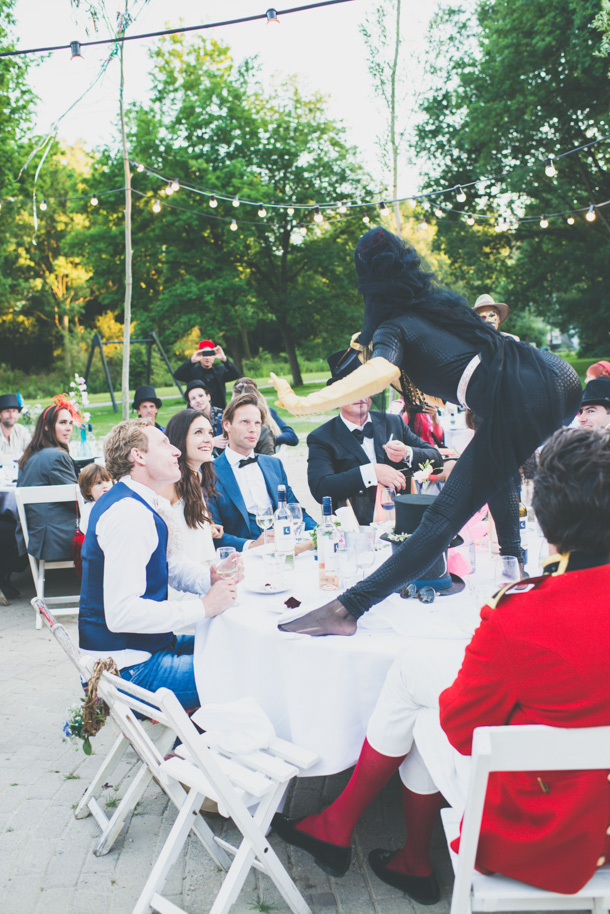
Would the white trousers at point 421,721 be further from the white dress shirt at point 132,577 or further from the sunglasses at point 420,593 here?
the white dress shirt at point 132,577

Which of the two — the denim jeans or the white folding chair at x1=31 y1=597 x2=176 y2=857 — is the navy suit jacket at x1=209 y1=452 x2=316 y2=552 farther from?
the white folding chair at x1=31 y1=597 x2=176 y2=857

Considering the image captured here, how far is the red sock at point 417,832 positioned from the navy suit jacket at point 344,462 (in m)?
2.05

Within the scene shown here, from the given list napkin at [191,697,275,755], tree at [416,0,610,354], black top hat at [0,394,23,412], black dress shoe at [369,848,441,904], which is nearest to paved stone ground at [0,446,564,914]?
black dress shoe at [369,848,441,904]

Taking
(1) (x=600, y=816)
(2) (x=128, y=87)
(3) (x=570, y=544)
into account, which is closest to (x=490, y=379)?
(3) (x=570, y=544)

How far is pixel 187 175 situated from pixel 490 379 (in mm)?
24839

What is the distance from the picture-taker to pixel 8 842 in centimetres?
258

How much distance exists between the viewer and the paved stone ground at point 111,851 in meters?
2.20

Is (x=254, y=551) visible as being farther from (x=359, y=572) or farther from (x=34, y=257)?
(x=34, y=257)

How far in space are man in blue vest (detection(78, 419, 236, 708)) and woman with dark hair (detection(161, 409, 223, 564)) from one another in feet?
2.01

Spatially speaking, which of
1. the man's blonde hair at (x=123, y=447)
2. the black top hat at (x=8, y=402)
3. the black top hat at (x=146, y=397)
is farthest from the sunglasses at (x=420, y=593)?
the black top hat at (x=8, y=402)

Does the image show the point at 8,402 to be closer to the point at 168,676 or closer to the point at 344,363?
the point at 344,363

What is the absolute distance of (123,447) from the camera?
Result: 273cm

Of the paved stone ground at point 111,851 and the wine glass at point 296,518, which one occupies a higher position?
the wine glass at point 296,518

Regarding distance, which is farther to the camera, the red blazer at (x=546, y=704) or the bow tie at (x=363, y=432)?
the bow tie at (x=363, y=432)
